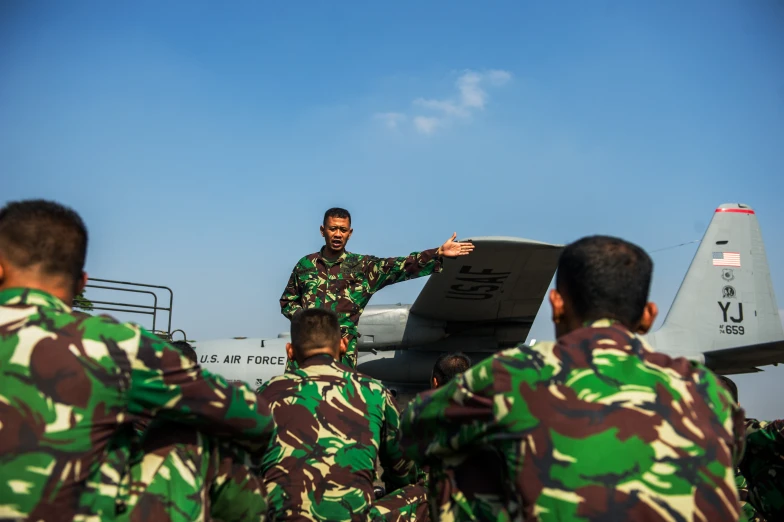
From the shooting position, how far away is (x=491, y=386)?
197 centimetres

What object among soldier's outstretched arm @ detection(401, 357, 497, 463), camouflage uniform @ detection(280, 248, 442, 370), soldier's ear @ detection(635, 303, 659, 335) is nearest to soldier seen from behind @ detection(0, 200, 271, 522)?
soldier's outstretched arm @ detection(401, 357, 497, 463)

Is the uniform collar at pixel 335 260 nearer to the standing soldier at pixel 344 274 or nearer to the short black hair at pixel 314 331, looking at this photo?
the standing soldier at pixel 344 274

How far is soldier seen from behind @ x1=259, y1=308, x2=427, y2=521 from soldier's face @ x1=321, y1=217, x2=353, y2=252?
112 inches

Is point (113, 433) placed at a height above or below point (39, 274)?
below

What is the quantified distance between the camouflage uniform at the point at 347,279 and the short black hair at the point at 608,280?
156 inches

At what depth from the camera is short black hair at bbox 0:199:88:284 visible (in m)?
2.12

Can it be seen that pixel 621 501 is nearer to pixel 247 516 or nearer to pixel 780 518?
pixel 247 516

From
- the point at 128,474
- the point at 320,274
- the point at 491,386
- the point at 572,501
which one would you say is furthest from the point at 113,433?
the point at 320,274

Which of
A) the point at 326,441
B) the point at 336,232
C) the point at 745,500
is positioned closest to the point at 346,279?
the point at 336,232

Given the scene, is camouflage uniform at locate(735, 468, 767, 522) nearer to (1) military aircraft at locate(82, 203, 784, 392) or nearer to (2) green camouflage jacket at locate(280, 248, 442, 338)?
(2) green camouflage jacket at locate(280, 248, 442, 338)

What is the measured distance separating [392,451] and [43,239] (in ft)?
6.31

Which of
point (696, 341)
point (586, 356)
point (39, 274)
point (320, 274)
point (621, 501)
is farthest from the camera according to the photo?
point (696, 341)

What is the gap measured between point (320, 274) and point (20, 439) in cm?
441

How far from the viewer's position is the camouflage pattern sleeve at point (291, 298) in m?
6.27
